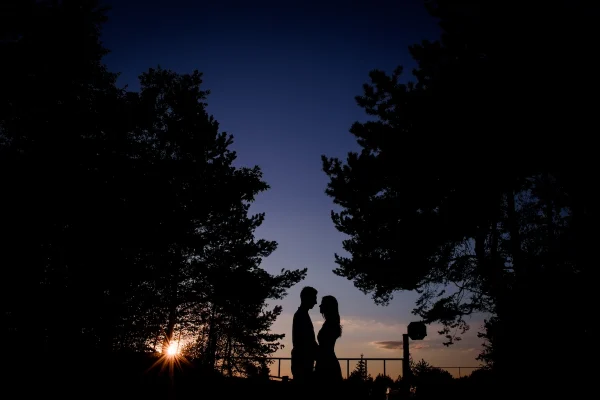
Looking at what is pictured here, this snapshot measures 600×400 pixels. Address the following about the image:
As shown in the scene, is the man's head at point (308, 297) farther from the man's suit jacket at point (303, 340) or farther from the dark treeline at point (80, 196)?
the dark treeline at point (80, 196)

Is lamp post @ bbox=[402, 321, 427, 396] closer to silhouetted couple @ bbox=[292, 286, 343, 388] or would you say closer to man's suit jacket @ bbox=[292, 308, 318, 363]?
silhouetted couple @ bbox=[292, 286, 343, 388]

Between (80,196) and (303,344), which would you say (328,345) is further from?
(80,196)

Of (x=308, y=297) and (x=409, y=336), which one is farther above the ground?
(x=308, y=297)

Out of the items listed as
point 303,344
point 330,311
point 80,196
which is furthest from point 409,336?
point 80,196

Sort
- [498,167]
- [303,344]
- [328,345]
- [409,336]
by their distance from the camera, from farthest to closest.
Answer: [498,167], [409,336], [328,345], [303,344]

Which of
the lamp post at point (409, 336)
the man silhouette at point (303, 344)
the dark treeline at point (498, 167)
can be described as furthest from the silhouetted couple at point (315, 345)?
the dark treeline at point (498, 167)

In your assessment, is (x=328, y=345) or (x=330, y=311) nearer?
(x=328, y=345)

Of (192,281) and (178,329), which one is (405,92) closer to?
(192,281)

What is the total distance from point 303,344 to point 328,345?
317 mm

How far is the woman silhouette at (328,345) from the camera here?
415cm

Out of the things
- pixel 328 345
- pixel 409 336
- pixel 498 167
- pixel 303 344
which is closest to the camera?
pixel 303 344

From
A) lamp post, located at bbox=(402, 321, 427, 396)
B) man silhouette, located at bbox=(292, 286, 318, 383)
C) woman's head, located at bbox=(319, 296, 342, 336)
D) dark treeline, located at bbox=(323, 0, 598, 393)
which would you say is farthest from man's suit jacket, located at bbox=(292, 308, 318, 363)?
dark treeline, located at bbox=(323, 0, 598, 393)

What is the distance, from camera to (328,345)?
14.2 feet

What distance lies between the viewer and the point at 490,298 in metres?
13.7
